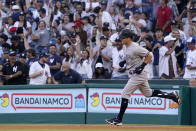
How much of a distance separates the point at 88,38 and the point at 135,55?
261 inches

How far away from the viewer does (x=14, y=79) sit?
A: 599 inches

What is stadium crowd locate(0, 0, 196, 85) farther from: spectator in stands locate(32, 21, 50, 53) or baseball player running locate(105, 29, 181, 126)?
baseball player running locate(105, 29, 181, 126)

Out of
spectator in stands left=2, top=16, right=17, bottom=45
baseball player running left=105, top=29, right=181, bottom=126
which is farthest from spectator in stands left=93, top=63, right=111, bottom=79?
spectator in stands left=2, top=16, right=17, bottom=45

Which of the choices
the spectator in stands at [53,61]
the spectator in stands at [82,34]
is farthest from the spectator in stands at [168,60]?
the spectator in stands at [53,61]

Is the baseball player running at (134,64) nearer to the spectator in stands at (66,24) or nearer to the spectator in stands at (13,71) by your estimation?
the spectator in stands at (13,71)

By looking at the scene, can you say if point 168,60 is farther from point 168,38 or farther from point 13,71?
point 13,71

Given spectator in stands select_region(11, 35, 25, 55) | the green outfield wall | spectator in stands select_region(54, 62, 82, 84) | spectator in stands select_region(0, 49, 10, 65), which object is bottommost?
the green outfield wall

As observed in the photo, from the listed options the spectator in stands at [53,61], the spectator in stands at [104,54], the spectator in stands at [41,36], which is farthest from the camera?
the spectator in stands at [41,36]

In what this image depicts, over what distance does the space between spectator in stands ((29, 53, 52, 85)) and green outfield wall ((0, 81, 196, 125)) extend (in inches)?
34.5

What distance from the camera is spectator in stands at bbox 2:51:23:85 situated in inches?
595

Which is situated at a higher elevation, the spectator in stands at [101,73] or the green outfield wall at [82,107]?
the spectator in stands at [101,73]

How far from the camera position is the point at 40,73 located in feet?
50.2

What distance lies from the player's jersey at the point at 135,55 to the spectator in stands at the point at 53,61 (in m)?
5.47

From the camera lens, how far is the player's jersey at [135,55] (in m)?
11.2
